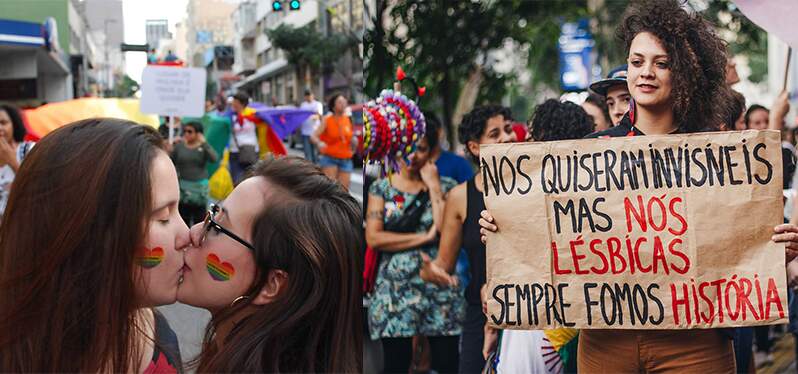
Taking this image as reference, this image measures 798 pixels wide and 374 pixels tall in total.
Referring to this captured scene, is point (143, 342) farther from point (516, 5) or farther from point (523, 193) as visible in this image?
point (516, 5)

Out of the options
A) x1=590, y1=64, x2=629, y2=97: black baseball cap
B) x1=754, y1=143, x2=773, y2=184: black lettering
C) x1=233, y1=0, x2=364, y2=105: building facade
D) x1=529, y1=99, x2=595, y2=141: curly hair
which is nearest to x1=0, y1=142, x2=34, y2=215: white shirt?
x1=233, y1=0, x2=364, y2=105: building facade

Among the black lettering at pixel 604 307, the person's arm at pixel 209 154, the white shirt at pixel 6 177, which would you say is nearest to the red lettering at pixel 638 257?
the black lettering at pixel 604 307

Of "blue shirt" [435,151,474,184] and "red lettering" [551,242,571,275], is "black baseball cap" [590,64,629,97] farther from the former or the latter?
"blue shirt" [435,151,474,184]

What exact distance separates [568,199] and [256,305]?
1.12 meters

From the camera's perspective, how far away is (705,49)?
10.2 feet

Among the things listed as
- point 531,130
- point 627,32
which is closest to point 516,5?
point 531,130

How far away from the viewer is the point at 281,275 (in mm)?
2234

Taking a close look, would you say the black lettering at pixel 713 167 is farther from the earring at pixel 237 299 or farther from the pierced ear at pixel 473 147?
the pierced ear at pixel 473 147

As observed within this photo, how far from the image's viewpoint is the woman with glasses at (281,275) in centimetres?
218

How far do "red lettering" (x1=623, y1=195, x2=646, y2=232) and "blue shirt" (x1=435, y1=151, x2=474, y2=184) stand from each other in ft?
11.0

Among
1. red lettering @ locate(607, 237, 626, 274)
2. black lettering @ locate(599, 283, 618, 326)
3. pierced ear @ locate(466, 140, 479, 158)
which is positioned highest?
pierced ear @ locate(466, 140, 479, 158)

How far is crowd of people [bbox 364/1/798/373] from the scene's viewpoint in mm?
3072

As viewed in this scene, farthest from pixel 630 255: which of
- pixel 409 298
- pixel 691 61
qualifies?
pixel 409 298

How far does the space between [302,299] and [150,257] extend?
0.36 m
